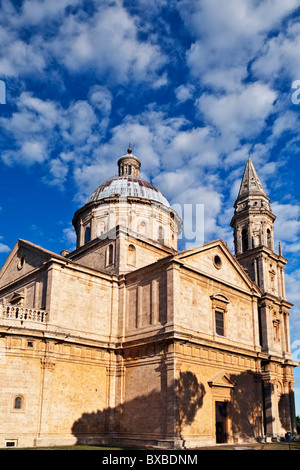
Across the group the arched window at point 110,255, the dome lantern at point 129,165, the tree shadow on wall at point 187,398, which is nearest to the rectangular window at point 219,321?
the tree shadow on wall at point 187,398

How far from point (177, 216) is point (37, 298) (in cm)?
1699

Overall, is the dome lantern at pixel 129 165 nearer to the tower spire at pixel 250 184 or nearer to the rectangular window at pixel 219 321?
the tower spire at pixel 250 184

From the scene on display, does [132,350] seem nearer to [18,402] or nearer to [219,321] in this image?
[219,321]

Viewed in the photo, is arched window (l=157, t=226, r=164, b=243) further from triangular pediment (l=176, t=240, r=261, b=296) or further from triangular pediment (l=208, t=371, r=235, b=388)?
triangular pediment (l=208, t=371, r=235, b=388)

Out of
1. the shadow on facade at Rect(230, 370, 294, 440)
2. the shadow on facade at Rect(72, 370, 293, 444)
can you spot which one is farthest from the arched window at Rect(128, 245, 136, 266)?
the shadow on facade at Rect(230, 370, 294, 440)

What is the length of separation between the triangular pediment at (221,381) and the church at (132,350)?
0.20 ft

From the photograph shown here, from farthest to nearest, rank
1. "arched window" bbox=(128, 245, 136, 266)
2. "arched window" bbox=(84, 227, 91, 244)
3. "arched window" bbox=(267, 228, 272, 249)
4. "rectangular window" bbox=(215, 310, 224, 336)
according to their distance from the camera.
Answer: "arched window" bbox=(267, 228, 272, 249) < "arched window" bbox=(84, 227, 91, 244) < "arched window" bbox=(128, 245, 136, 266) < "rectangular window" bbox=(215, 310, 224, 336)

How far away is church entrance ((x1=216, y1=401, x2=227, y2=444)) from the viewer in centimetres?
2903

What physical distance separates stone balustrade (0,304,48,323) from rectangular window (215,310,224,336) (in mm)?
11413

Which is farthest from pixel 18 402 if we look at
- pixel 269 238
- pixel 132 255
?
pixel 269 238

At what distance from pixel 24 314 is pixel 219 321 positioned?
510 inches

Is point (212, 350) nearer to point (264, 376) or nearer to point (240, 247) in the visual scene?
point (264, 376)

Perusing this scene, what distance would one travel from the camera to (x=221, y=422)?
29.3m

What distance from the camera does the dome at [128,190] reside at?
1570 inches
